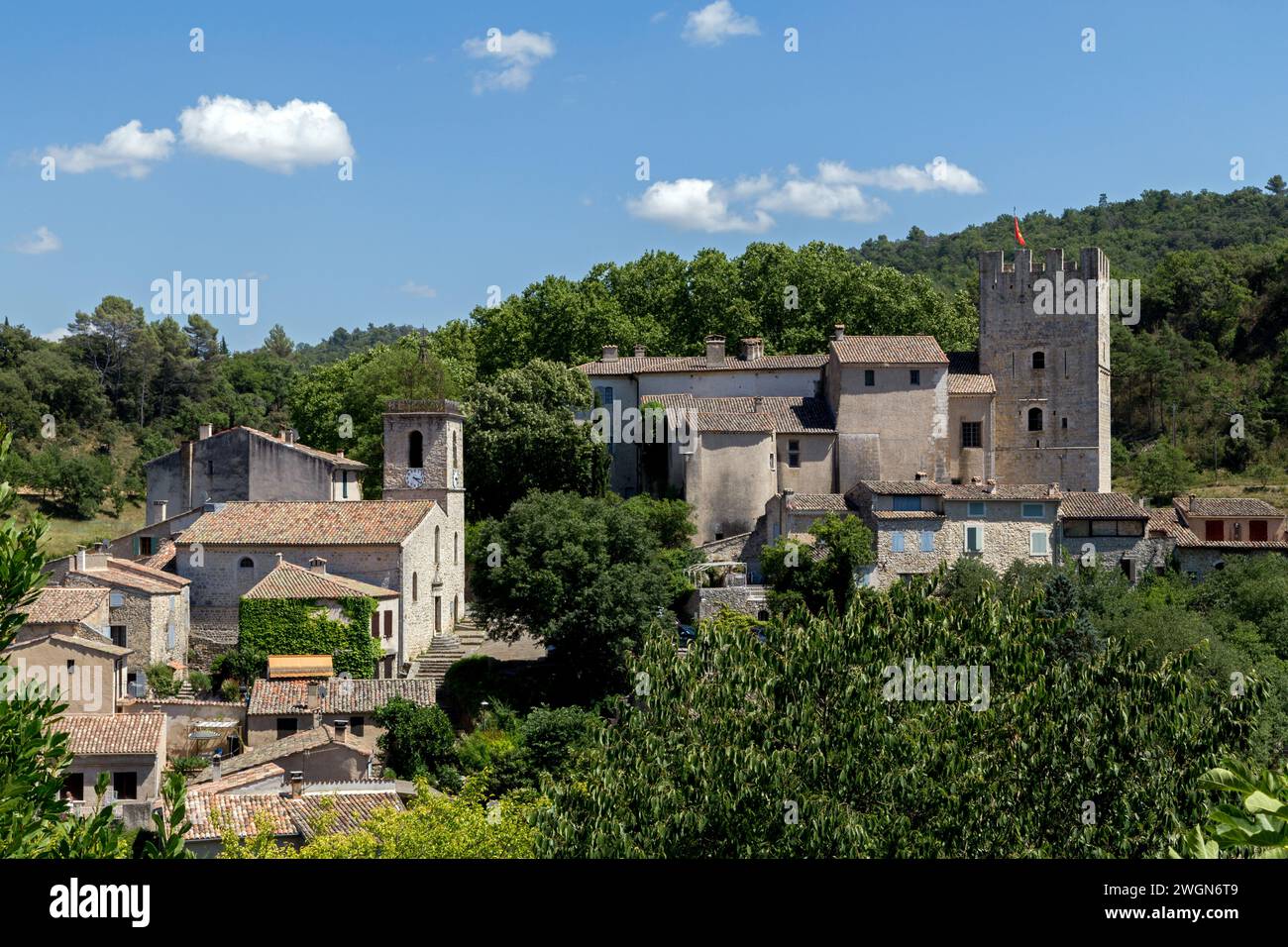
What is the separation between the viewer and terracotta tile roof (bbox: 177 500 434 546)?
3600 cm

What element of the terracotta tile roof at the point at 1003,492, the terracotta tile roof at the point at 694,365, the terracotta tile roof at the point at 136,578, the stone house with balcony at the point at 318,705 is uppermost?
the terracotta tile roof at the point at 694,365

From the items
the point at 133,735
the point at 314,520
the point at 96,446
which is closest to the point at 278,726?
the point at 133,735

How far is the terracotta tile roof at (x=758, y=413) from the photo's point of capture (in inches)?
1756

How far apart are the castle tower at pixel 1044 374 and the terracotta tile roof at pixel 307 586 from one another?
930 inches

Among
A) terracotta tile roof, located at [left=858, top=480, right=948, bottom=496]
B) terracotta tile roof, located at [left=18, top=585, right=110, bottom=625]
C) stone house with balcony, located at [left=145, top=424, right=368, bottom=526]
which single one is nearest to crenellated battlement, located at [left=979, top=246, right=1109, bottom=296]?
terracotta tile roof, located at [left=858, top=480, right=948, bottom=496]

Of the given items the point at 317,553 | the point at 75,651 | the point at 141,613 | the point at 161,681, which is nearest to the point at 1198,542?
the point at 317,553

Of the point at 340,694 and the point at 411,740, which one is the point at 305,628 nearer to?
the point at 340,694

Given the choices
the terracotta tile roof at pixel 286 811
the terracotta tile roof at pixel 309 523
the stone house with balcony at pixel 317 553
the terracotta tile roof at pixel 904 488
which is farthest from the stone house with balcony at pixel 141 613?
the terracotta tile roof at pixel 904 488

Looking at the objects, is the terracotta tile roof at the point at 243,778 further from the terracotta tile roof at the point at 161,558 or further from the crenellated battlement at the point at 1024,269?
the crenellated battlement at the point at 1024,269

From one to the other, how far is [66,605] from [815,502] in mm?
20918

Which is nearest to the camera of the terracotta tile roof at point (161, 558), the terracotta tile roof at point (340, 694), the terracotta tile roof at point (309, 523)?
the terracotta tile roof at point (340, 694)

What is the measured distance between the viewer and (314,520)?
121 feet

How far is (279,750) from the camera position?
1177 inches

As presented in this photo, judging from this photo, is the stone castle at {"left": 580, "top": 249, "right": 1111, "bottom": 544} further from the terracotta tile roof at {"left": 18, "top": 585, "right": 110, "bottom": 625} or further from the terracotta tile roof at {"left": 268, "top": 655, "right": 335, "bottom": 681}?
the terracotta tile roof at {"left": 18, "top": 585, "right": 110, "bottom": 625}
